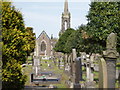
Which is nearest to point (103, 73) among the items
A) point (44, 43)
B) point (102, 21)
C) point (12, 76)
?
point (12, 76)

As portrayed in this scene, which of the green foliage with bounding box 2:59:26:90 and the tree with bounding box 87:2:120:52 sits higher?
the tree with bounding box 87:2:120:52

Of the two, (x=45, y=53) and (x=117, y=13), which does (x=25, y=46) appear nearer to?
(x=117, y=13)

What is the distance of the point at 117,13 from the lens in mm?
27172

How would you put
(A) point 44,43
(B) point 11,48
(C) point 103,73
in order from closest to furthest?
(C) point 103,73 < (B) point 11,48 < (A) point 44,43

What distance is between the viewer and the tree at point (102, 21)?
27047 mm

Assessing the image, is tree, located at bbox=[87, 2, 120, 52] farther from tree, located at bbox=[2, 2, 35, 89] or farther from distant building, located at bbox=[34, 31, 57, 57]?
distant building, located at bbox=[34, 31, 57, 57]

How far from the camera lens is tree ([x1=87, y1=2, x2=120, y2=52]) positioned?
88.7ft

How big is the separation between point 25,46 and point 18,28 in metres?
1.22

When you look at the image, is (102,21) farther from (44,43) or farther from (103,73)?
(44,43)

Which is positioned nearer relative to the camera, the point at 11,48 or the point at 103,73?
the point at 103,73

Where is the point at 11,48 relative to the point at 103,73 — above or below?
above

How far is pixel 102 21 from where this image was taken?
Result: 27.4 metres

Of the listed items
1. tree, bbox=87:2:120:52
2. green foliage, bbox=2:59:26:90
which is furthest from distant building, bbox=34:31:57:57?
green foliage, bbox=2:59:26:90

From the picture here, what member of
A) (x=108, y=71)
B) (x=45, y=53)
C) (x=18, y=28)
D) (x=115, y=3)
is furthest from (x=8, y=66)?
(x=45, y=53)
